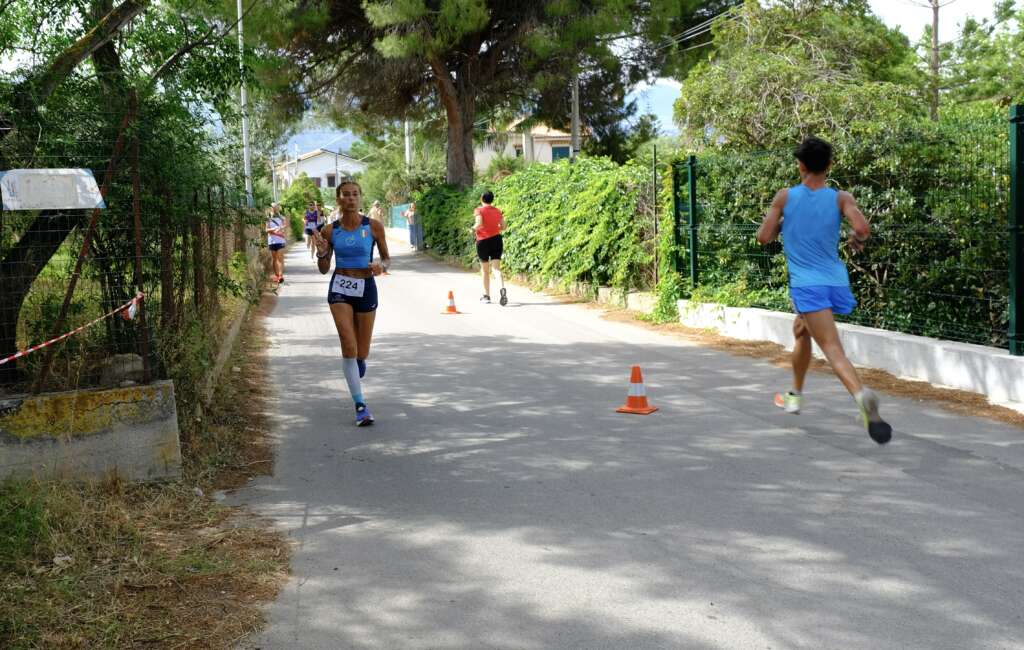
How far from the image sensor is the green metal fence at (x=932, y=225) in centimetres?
832

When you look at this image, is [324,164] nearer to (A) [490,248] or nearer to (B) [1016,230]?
(A) [490,248]

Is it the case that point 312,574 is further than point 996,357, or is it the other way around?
point 996,357

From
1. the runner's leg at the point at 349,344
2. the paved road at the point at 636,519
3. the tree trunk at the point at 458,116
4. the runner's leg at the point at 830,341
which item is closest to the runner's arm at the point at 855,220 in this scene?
the runner's leg at the point at 830,341

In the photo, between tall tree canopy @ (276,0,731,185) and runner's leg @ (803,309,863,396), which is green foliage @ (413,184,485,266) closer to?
tall tree canopy @ (276,0,731,185)

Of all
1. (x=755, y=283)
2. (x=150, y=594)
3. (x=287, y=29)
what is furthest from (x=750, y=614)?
(x=287, y=29)

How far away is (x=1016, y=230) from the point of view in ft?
25.9

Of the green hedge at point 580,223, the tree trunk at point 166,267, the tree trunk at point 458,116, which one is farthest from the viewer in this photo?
the tree trunk at point 458,116

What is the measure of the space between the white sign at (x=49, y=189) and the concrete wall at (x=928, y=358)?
22.4 ft

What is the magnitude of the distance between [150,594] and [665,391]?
556 cm

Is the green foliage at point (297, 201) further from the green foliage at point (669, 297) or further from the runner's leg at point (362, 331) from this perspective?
the green foliage at point (669, 297)

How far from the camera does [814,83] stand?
17.0 m

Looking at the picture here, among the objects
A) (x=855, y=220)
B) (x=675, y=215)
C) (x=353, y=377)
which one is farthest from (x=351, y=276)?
(x=675, y=215)

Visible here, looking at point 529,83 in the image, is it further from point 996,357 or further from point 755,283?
point 996,357

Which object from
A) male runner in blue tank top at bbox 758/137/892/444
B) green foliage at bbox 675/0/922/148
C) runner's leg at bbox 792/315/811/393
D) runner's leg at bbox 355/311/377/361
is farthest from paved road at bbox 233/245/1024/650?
green foliage at bbox 675/0/922/148
